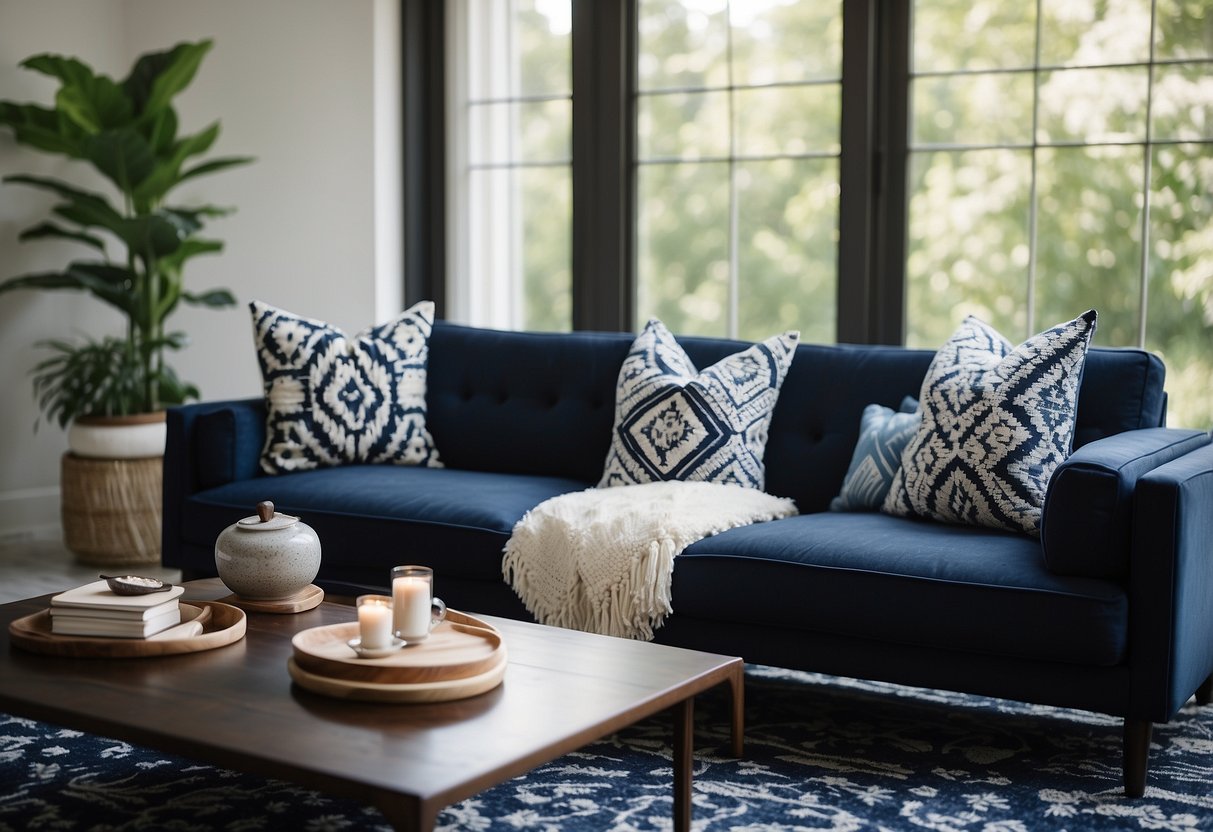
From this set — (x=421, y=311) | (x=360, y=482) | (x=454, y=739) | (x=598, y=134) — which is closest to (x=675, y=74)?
(x=598, y=134)

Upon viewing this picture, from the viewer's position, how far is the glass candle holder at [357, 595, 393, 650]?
7.13ft

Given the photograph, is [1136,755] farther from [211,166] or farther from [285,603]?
[211,166]

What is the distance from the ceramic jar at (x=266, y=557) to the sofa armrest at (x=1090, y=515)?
139 centimetres

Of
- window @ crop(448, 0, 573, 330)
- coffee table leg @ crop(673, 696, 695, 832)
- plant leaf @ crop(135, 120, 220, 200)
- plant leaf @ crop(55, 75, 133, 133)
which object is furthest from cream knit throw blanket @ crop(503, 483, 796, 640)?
plant leaf @ crop(55, 75, 133, 133)

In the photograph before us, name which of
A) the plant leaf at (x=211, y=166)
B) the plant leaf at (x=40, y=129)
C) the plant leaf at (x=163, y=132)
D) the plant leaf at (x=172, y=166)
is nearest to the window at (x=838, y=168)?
the plant leaf at (x=211, y=166)

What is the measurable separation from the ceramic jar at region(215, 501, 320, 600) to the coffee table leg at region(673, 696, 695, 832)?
0.76m

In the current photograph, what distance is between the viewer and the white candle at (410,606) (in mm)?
2234

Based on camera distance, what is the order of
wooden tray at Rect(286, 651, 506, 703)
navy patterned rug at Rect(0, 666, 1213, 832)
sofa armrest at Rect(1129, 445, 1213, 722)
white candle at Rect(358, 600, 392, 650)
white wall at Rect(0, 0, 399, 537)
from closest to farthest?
wooden tray at Rect(286, 651, 506, 703) < white candle at Rect(358, 600, 392, 650) < navy patterned rug at Rect(0, 666, 1213, 832) < sofa armrest at Rect(1129, 445, 1213, 722) < white wall at Rect(0, 0, 399, 537)

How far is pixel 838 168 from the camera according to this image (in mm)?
4391

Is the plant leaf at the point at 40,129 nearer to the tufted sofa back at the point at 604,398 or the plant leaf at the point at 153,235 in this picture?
the plant leaf at the point at 153,235

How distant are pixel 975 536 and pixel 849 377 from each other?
0.70m

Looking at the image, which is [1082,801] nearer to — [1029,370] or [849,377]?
[1029,370]

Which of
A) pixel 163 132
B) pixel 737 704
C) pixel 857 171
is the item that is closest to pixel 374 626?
pixel 737 704

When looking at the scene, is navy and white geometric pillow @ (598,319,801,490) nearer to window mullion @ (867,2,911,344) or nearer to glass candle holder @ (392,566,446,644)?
window mullion @ (867,2,911,344)
